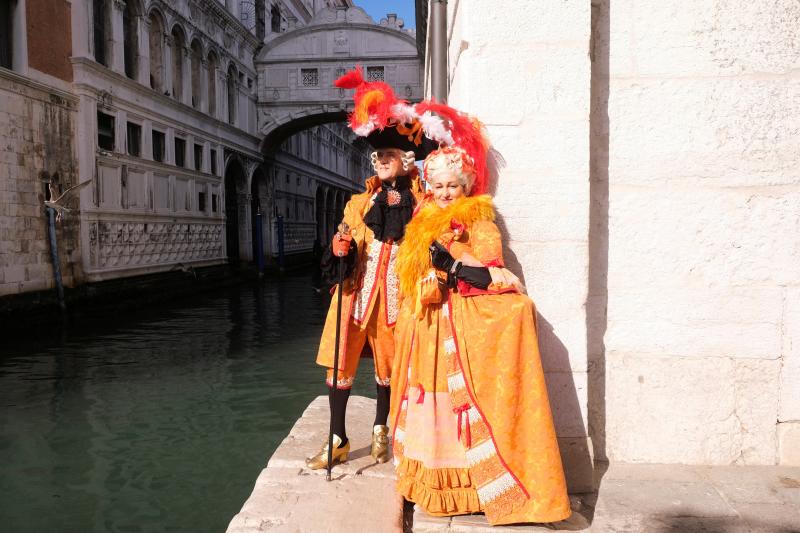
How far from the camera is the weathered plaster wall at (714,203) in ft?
8.95

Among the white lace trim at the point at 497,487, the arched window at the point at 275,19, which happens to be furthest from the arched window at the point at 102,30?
the white lace trim at the point at 497,487

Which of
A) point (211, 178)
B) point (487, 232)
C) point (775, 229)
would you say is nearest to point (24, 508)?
point (487, 232)

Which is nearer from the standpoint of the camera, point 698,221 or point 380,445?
point 698,221

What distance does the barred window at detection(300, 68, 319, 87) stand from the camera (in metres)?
21.4

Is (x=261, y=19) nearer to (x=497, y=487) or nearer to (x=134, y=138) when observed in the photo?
(x=134, y=138)

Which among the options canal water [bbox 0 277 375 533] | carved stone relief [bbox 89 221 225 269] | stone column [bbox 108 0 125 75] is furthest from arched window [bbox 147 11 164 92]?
canal water [bbox 0 277 375 533]

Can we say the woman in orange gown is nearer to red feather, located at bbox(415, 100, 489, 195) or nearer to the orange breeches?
red feather, located at bbox(415, 100, 489, 195)

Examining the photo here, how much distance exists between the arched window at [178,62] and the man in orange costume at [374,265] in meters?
15.5

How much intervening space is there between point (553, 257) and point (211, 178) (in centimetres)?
1724

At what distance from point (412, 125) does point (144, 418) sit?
3801 millimetres

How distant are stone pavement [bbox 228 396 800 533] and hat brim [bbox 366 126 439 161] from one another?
160cm

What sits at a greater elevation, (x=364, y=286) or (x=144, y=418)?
(x=364, y=286)

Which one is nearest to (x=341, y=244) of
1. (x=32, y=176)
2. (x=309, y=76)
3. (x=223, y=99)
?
(x=32, y=176)

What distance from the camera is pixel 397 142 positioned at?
9.66 feet
